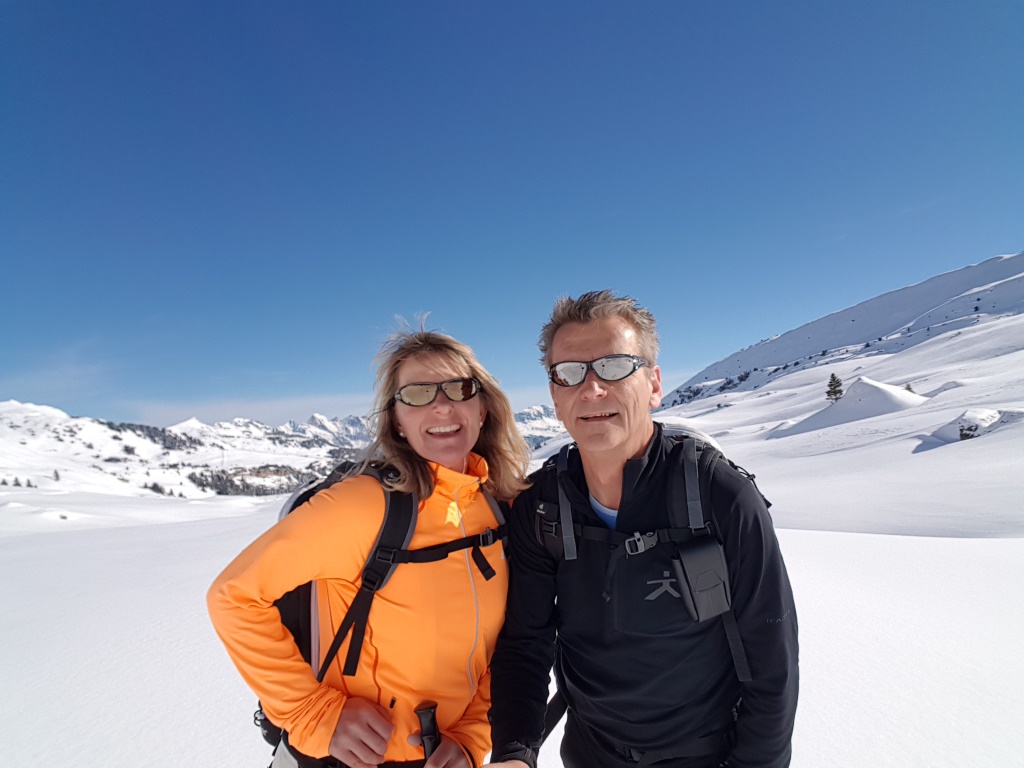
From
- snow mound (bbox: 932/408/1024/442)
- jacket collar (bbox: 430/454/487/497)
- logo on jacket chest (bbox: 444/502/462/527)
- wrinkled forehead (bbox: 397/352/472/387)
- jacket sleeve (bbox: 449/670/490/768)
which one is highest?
wrinkled forehead (bbox: 397/352/472/387)

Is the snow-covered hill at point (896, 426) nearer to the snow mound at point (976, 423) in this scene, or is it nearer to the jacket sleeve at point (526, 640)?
the snow mound at point (976, 423)

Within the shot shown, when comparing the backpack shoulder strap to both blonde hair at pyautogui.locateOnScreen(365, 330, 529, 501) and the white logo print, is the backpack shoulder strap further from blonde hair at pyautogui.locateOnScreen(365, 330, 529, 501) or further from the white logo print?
blonde hair at pyautogui.locateOnScreen(365, 330, 529, 501)

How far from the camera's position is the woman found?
1.95m

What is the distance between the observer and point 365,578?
6.68 ft

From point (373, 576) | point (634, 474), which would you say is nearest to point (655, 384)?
point (634, 474)

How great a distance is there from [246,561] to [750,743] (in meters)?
2.26

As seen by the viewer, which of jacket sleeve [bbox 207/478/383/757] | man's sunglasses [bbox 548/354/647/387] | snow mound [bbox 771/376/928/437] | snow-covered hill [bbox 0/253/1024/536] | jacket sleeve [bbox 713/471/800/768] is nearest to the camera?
jacket sleeve [bbox 713/471/800/768]

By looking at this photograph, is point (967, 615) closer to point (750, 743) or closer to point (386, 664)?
point (750, 743)

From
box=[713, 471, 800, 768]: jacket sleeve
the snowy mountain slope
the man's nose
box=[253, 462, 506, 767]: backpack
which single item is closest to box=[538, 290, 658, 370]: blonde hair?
the man's nose

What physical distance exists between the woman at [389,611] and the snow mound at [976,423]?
21.2m

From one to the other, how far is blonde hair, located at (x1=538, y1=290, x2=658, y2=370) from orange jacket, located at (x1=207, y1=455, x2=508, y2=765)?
3.10ft

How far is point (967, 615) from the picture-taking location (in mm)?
4125

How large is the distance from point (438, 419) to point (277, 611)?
115cm

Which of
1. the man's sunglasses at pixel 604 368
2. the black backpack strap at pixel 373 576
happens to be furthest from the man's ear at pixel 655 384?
the black backpack strap at pixel 373 576
